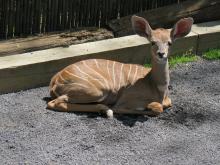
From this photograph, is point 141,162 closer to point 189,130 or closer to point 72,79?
point 189,130

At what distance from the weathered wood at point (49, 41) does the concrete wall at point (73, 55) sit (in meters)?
0.23

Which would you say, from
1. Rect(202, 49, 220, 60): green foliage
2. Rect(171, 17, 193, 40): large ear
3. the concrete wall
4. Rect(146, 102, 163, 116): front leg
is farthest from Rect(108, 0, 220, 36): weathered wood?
Rect(146, 102, 163, 116): front leg

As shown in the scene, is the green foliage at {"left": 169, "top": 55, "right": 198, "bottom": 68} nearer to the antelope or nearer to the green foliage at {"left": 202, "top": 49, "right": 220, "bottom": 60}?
the green foliage at {"left": 202, "top": 49, "right": 220, "bottom": 60}

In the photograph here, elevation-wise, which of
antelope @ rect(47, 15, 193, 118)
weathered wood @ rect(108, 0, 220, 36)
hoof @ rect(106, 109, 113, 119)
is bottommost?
hoof @ rect(106, 109, 113, 119)

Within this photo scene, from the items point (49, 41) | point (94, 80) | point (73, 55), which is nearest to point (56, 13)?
point (49, 41)

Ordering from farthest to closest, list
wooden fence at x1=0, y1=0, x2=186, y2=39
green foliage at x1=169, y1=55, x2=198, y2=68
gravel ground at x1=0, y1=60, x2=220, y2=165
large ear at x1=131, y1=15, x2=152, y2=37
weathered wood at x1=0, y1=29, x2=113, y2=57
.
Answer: green foliage at x1=169, y1=55, x2=198, y2=68, wooden fence at x1=0, y1=0, x2=186, y2=39, weathered wood at x1=0, y1=29, x2=113, y2=57, large ear at x1=131, y1=15, x2=152, y2=37, gravel ground at x1=0, y1=60, x2=220, y2=165

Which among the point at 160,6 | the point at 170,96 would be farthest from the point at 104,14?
the point at 170,96

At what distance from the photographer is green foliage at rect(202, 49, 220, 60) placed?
27.7 feet

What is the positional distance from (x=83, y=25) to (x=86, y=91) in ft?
6.40

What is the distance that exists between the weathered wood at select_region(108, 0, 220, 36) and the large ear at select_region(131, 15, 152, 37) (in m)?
1.51

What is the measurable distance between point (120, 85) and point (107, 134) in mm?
748

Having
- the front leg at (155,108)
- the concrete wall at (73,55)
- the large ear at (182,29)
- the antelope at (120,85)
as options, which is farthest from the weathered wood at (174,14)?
the front leg at (155,108)

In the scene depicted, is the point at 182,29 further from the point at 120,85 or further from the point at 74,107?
the point at 74,107

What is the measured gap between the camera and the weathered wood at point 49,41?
7.57 m
